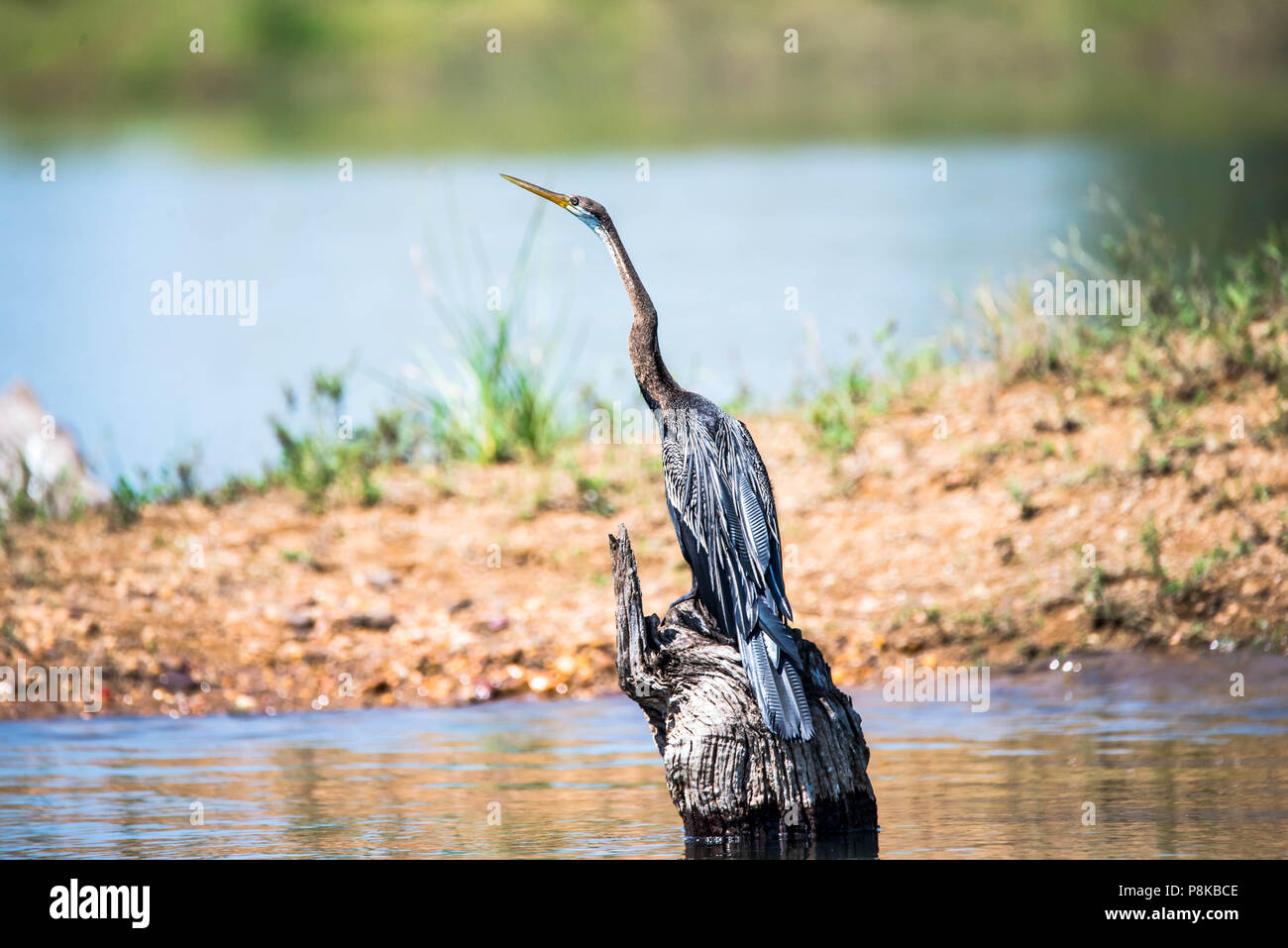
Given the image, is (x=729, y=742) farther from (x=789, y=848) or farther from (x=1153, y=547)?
(x=1153, y=547)

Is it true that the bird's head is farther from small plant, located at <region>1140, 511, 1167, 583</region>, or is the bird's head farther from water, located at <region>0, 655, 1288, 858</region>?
small plant, located at <region>1140, 511, 1167, 583</region>

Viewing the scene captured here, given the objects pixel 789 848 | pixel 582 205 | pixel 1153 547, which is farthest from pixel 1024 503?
pixel 789 848

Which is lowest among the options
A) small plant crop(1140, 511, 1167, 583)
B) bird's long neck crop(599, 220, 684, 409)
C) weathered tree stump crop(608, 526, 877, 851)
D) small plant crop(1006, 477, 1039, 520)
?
weathered tree stump crop(608, 526, 877, 851)

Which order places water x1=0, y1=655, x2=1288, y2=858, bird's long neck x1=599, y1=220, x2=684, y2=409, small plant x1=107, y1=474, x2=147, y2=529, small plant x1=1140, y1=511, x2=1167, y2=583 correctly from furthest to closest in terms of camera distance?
small plant x1=107, y1=474, x2=147, y2=529, small plant x1=1140, y1=511, x2=1167, y2=583, bird's long neck x1=599, y1=220, x2=684, y2=409, water x1=0, y1=655, x2=1288, y2=858

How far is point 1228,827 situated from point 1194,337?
6010mm

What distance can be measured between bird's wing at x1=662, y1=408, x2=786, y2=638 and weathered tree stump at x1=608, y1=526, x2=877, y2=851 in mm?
229

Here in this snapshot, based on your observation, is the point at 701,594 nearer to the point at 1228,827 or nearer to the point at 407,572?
the point at 1228,827

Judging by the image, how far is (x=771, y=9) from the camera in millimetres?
41188

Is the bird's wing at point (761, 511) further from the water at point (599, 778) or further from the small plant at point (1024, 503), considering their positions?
the small plant at point (1024, 503)

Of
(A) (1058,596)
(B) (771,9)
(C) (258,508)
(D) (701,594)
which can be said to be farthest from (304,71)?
(D) (701,594)

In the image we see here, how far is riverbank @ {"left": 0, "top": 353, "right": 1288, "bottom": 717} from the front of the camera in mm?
10562

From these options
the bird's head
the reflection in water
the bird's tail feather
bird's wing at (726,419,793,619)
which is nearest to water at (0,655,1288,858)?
the reflection in water
